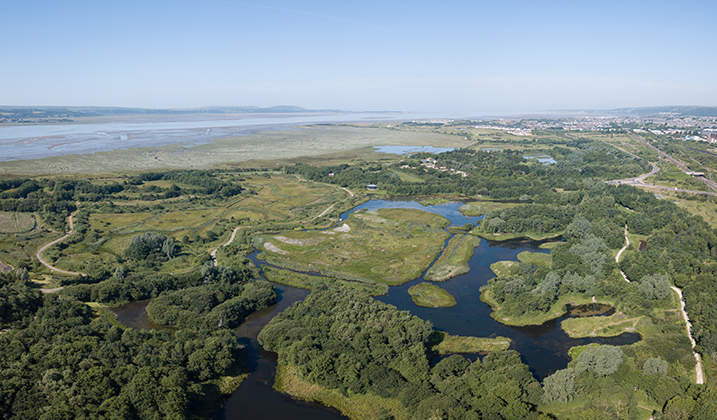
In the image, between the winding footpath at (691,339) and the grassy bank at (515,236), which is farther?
the grassy bank at (515,236)

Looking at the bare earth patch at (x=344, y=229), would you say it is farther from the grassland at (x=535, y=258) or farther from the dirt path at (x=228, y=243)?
the grassland at (x=535, y=258)

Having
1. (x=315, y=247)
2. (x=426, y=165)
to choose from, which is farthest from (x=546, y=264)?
(x=426, y=165)

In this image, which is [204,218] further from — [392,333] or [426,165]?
[426,165]

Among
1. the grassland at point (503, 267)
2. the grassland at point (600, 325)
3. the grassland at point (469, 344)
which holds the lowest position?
the grassland at point (469, 344)

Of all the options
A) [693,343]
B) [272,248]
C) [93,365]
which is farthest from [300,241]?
[693,343]

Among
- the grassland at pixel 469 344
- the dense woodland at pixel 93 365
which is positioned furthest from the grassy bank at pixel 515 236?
the dense woodland at pixel 93 365

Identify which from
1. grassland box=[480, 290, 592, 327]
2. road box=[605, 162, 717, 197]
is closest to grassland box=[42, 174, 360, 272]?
grassland box=[480, 290, 592, 327]
